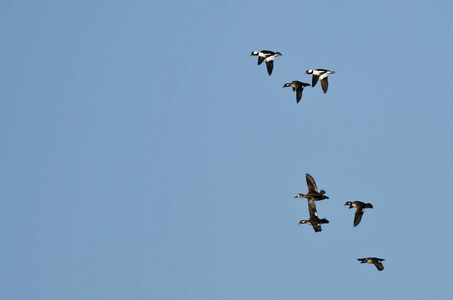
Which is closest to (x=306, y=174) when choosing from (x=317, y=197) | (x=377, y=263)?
(x=317, y=197)

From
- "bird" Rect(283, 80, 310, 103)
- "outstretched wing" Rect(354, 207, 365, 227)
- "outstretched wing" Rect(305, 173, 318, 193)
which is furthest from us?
"bird" Rect(283, 80, 310, 103)

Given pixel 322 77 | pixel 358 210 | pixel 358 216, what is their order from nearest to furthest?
pixel 358 216 → pixel 358 210 → pixel 322 77

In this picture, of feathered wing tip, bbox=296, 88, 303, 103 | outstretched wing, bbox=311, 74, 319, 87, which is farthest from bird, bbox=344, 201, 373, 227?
outstretched wing, bbox=311, 74, 319, 87

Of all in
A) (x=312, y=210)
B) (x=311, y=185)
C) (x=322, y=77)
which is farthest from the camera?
(x=312, y=210)

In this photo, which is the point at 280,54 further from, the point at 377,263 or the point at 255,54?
the point at 377,263

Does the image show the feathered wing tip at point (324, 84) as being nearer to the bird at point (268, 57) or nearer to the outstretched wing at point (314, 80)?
the outstretched wing at point (314, 80)

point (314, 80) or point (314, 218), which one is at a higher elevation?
point (314, 80)

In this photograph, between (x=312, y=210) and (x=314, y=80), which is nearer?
(x=314, y=80)

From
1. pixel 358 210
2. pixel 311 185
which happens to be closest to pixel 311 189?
pixel 311 185

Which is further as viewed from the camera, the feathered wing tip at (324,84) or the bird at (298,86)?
the bird at (298,86)

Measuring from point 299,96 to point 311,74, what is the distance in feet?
7.63

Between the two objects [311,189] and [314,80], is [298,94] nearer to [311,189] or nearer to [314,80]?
[314,80]

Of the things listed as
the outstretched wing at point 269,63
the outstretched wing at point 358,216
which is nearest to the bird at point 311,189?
the outstretched wing at point 358,216

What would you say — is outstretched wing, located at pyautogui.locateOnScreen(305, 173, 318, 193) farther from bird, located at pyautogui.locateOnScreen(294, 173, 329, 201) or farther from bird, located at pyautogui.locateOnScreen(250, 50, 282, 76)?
bird, located at pyautogui.locateOnScreen(250, 50, 282, 76)
